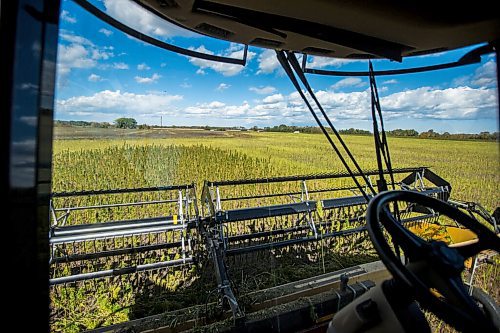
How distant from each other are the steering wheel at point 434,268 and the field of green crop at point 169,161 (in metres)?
0.49

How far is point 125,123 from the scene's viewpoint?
1168mm

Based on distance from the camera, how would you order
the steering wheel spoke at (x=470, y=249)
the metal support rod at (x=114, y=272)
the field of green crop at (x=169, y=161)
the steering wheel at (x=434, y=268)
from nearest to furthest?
the steering wheel at (x=434, y=268) → the steering wheel spoke at (x=470, y=249) → the field of green crop at (x=169, y=161) → the metal support rod at (x=114, y=272)

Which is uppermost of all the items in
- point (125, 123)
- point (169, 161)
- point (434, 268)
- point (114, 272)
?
point (125, 123)

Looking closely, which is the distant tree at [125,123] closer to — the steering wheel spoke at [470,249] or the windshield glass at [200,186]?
the windshield glass at [200,186]

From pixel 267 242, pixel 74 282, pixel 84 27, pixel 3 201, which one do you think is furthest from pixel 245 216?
pixel 3 201

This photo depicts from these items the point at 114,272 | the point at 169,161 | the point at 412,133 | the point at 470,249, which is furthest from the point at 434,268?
the point at 114,272

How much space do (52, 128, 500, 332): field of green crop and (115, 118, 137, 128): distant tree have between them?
0.09 feet

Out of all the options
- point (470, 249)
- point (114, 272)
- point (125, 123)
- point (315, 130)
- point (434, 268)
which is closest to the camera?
point (434, 268)

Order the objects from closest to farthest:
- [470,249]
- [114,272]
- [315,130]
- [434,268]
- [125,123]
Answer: [434,268] < [470,249] < [125,123] < [315,130] < [114,272]

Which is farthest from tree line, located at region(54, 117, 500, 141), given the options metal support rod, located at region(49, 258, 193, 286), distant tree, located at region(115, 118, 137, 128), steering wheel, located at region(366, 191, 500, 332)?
metal support rod, located at region(49, 258, 193, 286)

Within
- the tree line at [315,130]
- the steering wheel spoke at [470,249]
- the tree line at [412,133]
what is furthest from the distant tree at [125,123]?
the steering wheel spoke at [470,249]

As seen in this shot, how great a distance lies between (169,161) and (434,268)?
145 cm

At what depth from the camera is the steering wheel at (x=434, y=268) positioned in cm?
67

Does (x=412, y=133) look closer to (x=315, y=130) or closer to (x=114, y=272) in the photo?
(x=315, y=130)
